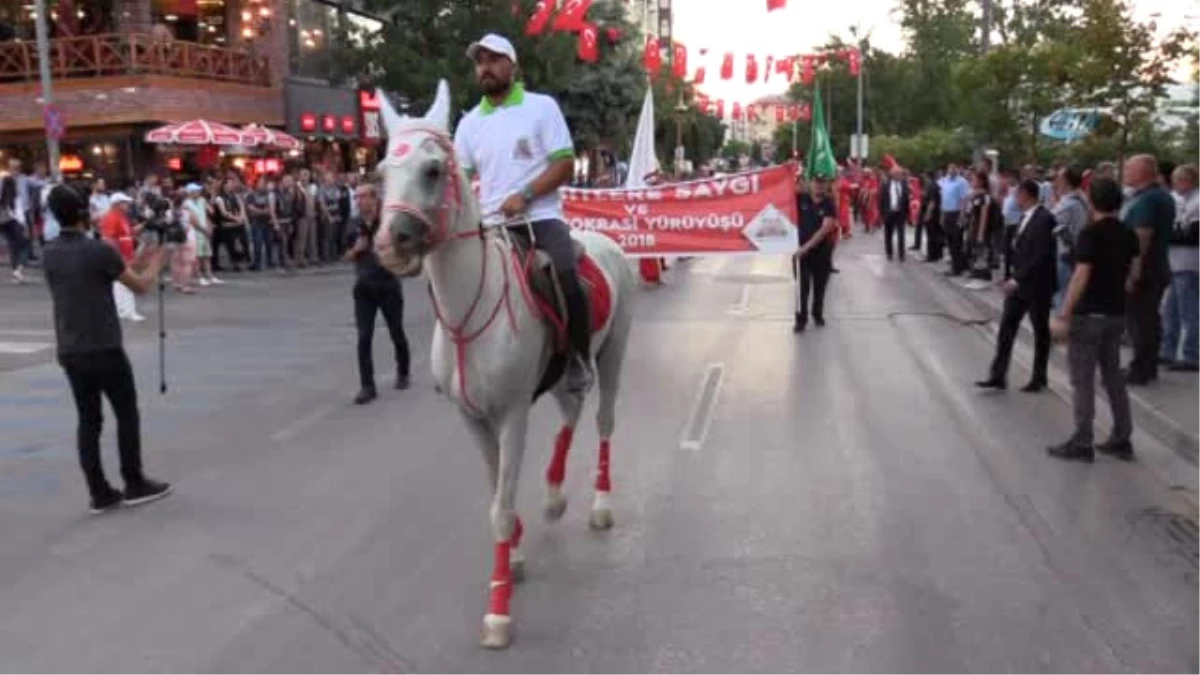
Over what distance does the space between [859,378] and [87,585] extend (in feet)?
24.4

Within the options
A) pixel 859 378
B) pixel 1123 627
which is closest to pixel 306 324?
pixel 859 378

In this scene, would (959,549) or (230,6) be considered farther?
(230,6)

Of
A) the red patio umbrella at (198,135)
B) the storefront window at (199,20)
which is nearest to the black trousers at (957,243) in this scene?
the red patio umbrella at (198,135)

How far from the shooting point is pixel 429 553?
20.7 ft

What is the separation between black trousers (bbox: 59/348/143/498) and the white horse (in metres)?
3.01

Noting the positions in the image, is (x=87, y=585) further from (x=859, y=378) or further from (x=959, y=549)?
(x=859, y=378)

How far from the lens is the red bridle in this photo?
4648 millimetres

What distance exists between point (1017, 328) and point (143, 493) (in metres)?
7.60

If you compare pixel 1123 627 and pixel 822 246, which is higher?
pixel 822 246

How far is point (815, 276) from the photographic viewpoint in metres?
14.7

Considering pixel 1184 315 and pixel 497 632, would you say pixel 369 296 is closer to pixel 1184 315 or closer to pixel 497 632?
pixel 497 632

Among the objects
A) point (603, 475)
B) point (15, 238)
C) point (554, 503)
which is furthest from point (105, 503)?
point (15, 238)

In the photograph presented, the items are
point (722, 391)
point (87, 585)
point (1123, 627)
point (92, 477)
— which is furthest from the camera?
point (722, 391)

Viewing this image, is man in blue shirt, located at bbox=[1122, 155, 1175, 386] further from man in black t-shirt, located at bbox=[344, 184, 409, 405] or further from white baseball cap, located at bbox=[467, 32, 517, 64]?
man in black t-shirt, located at bbox=[344, 184, 409, 405]
